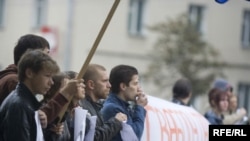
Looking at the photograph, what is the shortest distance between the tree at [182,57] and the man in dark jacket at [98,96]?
29186mm

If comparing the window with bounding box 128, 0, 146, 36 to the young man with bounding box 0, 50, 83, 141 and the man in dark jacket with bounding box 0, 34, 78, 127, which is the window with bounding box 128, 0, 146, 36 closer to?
the man in dark jacket with bounding box 0, 34, 78, 127

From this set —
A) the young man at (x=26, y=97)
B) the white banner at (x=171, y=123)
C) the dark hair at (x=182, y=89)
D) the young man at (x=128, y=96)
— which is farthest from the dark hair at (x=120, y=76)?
the dark hair at (x=182, y=89)

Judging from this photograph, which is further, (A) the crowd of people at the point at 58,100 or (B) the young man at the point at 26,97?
(A) the crowd of people at the point at 58,100

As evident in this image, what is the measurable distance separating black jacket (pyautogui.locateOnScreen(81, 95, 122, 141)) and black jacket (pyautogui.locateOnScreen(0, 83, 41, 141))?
129 cm

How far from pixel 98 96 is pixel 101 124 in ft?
1.06

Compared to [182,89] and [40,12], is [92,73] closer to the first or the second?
[182,89]

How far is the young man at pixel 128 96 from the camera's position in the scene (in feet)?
32.0

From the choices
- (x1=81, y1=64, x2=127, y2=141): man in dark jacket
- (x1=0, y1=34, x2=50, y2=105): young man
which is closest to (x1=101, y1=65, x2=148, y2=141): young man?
(x1=81, y1=64, x2=127, y2=141): man in dark jacket

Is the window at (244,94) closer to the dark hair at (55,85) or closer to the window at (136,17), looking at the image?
the window at (136,17)

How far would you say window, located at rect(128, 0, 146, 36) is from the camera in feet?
143

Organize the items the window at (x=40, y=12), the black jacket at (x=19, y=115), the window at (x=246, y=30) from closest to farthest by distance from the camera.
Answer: the black jacket at (x=19, y=115)
the window at (x=40, y=12)
the window at (x=246, y=30)

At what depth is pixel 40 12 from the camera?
4291 centimetres

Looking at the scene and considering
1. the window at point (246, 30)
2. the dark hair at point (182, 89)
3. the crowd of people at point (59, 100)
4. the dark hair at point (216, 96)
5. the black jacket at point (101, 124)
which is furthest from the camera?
the window at point (246, 30)

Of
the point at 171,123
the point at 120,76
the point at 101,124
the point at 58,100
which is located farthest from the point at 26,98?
the point at 171,123
